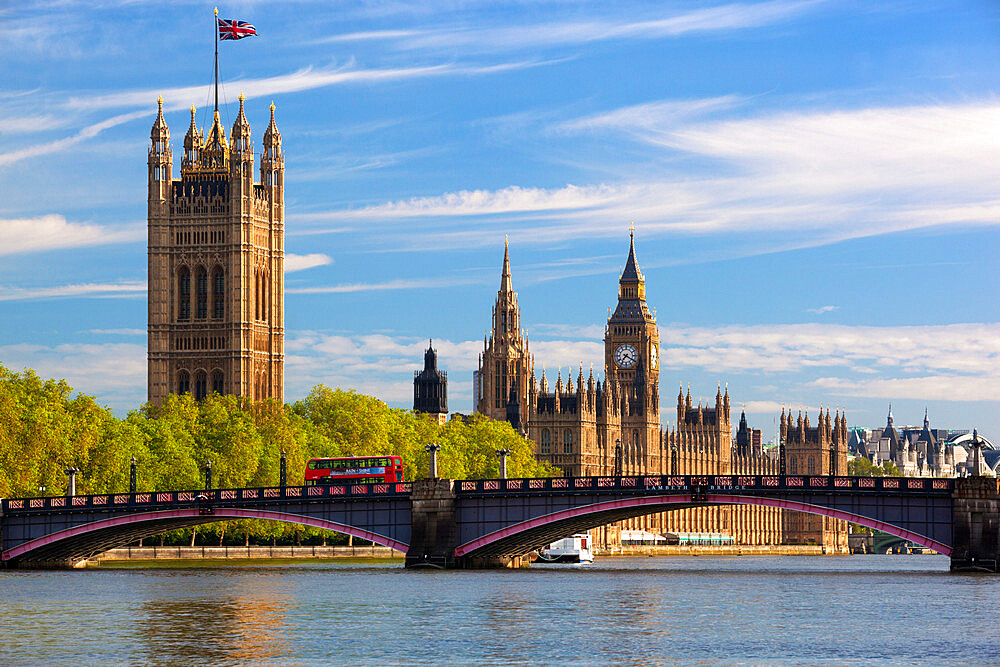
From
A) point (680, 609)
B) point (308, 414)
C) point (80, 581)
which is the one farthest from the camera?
point (308, 414)

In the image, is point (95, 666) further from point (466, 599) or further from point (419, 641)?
point (466, 599)

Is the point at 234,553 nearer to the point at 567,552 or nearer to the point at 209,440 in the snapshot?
the point at 209,440

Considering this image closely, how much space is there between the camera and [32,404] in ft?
408

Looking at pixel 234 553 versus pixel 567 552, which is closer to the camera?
pixel 234 553

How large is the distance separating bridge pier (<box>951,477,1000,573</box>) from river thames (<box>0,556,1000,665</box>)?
9.07ft

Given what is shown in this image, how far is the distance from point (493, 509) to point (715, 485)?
10.9 metres

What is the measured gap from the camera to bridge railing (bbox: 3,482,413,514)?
339ft

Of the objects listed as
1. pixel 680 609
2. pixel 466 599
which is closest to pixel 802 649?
pixel 680 609

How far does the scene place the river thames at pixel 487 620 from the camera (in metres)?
55.5

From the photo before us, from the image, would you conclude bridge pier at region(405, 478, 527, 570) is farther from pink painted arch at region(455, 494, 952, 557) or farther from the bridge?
pink painted arch at region(455, 494, 952, 557)

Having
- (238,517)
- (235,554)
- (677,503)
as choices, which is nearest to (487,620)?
(677,503)

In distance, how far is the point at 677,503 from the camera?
9969 centimetres

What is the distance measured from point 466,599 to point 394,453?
302 ft

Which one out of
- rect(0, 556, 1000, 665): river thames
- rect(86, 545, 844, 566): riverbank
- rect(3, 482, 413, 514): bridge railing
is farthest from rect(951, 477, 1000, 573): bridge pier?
rect(86, 545, 844, 566): riverbank
